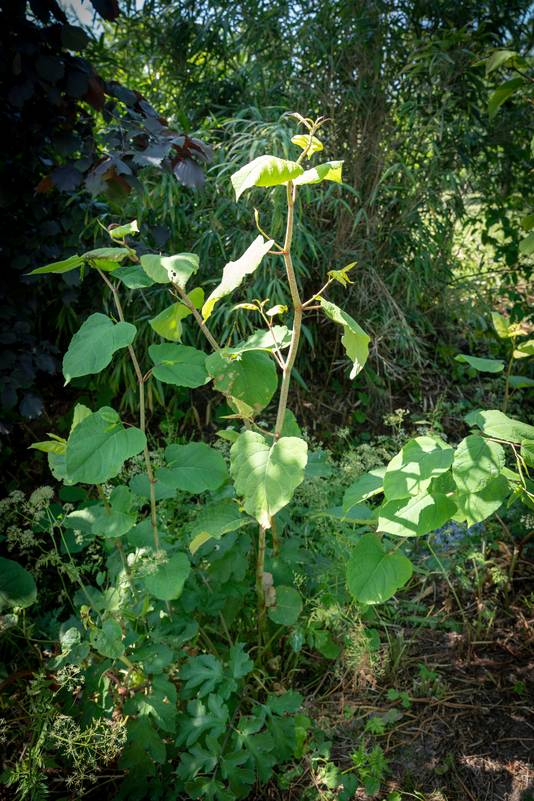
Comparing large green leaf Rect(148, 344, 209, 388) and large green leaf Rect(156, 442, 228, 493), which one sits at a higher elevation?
large green leaf Rect(148, 344, 209, 388)

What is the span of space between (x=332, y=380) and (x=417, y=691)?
1.60 m

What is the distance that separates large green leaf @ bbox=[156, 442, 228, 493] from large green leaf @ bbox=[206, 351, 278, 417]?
12 cm

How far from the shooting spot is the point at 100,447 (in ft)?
3.61

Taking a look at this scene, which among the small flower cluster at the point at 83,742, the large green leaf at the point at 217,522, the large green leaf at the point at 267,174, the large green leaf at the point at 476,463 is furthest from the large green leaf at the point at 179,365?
the small flower cluster at the point at 83,742

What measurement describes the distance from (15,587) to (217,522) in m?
0.45

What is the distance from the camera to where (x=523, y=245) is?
167 cm

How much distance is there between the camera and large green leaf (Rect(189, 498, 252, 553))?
1.19 m

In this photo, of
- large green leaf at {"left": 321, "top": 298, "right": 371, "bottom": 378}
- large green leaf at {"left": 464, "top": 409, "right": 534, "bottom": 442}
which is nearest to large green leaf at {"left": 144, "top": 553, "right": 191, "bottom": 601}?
large green leaf at {"left": 321, "top": 298, "right": 371, "bottom": 378}

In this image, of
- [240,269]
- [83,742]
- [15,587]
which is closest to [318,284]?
[240,269]

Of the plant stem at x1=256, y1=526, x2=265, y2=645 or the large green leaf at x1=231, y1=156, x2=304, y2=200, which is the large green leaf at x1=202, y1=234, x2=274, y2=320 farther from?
the plant stem at x1=256, y1=526, x2=265, y2=645

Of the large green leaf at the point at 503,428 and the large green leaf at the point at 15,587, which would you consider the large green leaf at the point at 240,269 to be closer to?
the large green leaf at the point at 503,428

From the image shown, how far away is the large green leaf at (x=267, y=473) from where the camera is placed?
3.34 feet

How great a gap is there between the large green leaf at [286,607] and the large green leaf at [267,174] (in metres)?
0.88

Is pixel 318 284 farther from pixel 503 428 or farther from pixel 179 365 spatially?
pixel 503 428
